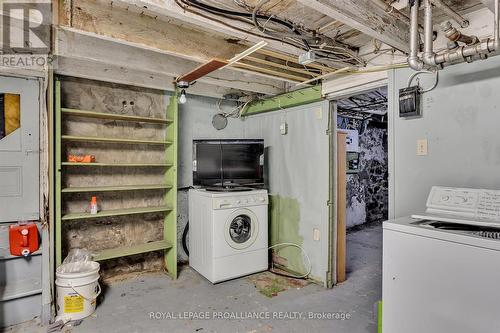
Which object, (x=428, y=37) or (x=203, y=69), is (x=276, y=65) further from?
(x=428, y=37)

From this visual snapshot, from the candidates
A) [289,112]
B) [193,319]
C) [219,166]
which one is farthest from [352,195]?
[193,319]

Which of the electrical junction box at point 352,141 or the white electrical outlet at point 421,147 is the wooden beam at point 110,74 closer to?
the white electrical outlet at point 421,147

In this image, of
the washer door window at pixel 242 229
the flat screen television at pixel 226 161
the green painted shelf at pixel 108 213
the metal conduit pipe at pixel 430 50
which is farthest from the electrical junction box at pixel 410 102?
the green painted shelf at pixel 108 213

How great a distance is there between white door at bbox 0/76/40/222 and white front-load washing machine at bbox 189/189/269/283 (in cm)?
157

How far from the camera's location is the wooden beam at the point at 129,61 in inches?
89.4

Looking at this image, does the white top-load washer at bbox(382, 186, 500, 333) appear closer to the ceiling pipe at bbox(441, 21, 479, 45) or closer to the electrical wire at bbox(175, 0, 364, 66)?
the ceiling pipe at bbox(441, 21, 479, 45)

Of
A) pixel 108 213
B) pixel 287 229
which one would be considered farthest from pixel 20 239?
pixel 287 229

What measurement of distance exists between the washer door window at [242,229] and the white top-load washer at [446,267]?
1866 millimetres

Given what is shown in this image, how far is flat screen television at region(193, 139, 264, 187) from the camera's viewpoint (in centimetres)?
350

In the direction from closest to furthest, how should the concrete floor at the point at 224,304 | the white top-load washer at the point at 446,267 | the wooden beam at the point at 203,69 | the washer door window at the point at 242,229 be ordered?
the white top-load washer at the point at 446,267 < the wooden beam at the point at 203,69 < the concrete floor at the point at 224,304 < the washer door window at the point at 242,229

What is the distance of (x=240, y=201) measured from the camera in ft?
10.8

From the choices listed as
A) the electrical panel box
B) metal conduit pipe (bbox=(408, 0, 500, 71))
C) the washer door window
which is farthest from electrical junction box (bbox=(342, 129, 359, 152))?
metal conduit pipe (bbox=(408, 0, 500, 71))

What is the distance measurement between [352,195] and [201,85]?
3582 mm

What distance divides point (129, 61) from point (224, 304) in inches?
92.5
